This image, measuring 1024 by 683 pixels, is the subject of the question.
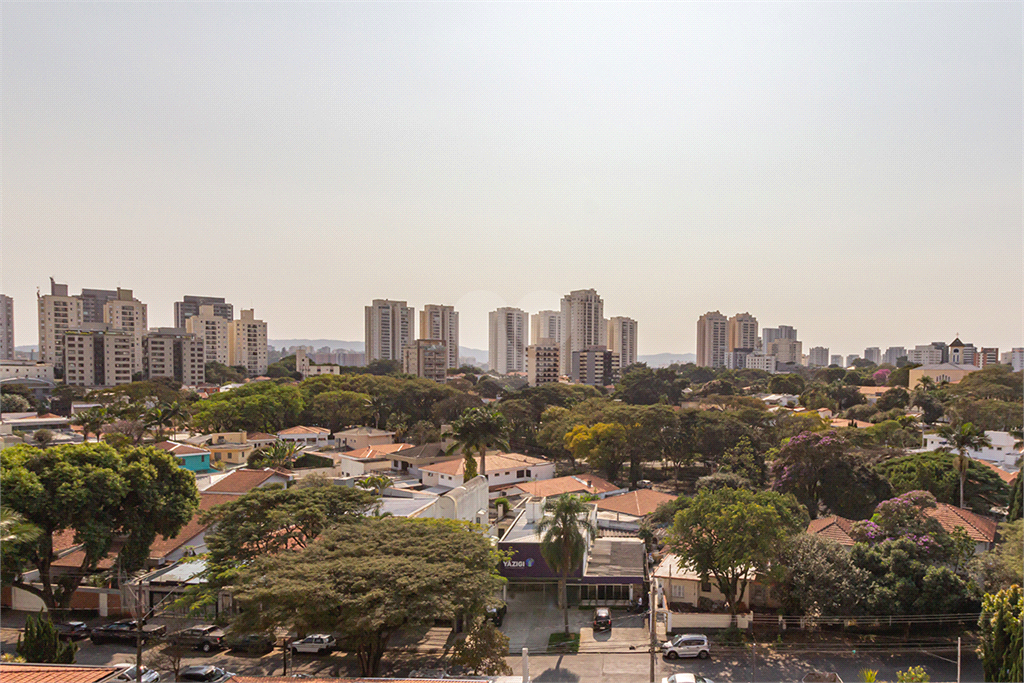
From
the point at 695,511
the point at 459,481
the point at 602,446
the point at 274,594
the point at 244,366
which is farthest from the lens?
the point at 244,366

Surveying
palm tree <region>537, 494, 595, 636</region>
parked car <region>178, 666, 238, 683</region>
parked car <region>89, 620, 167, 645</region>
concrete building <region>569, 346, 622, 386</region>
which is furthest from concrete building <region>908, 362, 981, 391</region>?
parked car <region>89, 620, 167, 645</region>

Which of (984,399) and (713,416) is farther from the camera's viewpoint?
(984,399)

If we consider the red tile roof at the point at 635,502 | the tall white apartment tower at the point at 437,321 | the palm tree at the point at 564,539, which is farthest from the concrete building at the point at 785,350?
the palm tree at the point at 564,539

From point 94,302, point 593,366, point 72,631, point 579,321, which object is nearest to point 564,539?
point 72,631

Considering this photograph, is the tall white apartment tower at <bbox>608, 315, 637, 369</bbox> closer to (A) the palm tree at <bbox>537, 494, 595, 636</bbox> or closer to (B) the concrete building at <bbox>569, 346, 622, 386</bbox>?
(B) the concrete building at <bbox>569, 346, 622, 386</bbox>

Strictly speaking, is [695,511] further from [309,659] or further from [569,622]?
[309,659]

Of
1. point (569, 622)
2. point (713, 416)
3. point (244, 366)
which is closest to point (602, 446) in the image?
point (713, 416)
